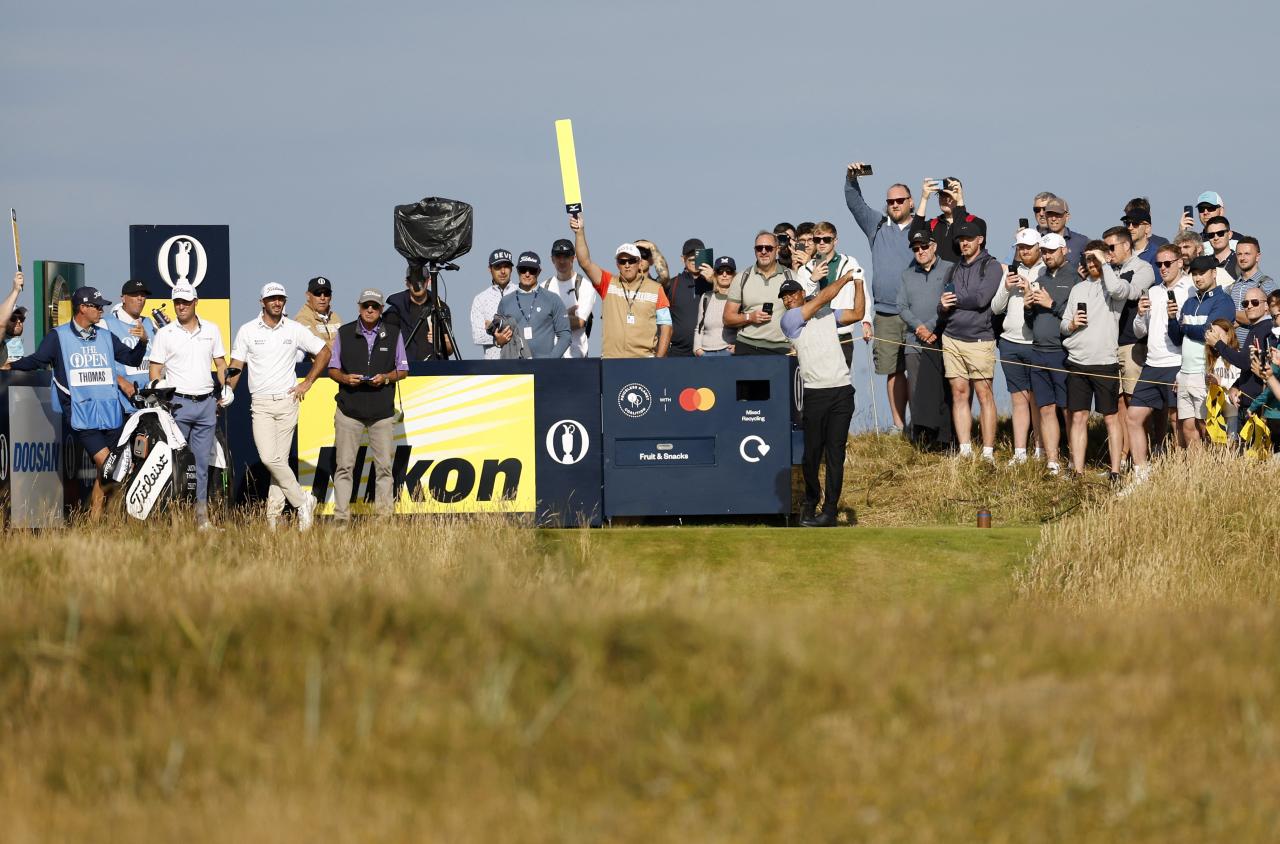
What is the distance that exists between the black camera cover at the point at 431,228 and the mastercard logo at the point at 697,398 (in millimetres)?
2915

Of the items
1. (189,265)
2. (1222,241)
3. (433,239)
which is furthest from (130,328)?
(1222,241)

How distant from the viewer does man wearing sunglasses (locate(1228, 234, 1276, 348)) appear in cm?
1628

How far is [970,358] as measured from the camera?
714 inches

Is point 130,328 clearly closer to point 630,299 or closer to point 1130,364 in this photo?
point 630,299

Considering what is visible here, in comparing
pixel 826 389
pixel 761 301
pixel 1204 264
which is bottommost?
pixel 826 389

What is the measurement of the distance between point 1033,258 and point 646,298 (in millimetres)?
4090

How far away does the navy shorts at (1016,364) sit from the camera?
18172 mm

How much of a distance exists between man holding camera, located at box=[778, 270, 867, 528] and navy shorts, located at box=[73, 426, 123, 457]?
624cm

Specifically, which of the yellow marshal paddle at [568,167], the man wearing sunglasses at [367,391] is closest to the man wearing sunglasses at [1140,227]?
the yellow marshal paddle at [568,167]

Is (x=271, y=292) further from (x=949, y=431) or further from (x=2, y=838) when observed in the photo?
(x=2, y=838)

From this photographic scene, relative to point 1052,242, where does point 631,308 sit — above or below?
below

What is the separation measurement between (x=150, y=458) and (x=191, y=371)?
1.03 meters

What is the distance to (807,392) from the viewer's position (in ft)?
52.4

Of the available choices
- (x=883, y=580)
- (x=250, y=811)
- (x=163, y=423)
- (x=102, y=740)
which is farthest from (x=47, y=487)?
(x=250, y=811)
